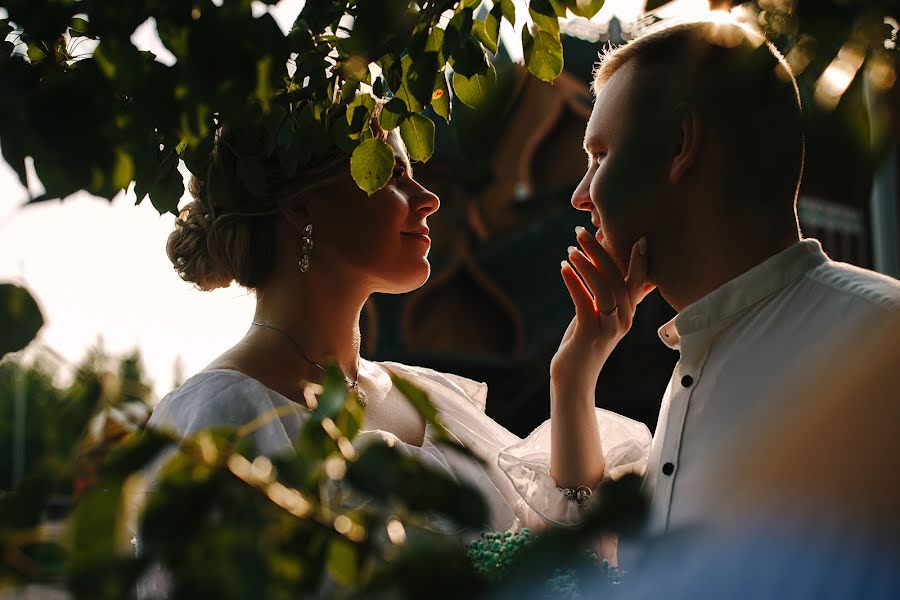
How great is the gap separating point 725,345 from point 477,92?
2.31ft

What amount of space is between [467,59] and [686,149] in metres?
0.50

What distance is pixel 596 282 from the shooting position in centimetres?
198

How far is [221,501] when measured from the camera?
0.67 m

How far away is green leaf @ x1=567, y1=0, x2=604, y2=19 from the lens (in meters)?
1.33

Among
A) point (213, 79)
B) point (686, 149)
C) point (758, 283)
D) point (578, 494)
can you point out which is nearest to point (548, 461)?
point (578, 494)

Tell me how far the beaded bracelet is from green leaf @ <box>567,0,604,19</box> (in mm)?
1147

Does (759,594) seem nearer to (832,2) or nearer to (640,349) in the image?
(832,2)

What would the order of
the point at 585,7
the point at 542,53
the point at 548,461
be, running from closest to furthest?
the point at 585,7, the point at 542,53, the point at 548,461

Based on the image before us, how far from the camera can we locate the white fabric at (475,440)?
6.54 feet

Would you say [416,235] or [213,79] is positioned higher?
[213,79]

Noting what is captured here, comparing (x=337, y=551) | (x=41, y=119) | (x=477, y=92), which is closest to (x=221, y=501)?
(x=337, y=551)

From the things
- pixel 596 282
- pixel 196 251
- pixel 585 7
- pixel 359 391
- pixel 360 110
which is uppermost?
pixel 585 7

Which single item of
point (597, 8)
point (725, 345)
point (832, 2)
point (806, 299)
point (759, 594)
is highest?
point (832, 2)

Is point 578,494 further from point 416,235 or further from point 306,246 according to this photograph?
point 306,246
